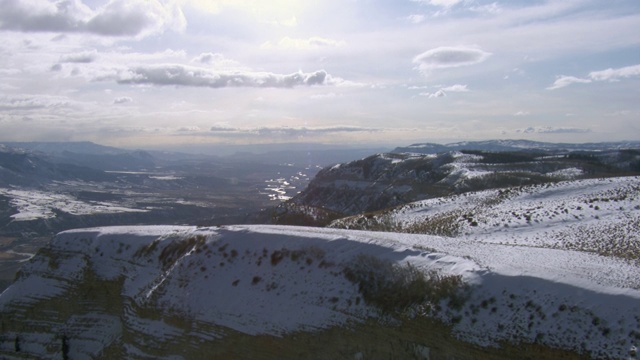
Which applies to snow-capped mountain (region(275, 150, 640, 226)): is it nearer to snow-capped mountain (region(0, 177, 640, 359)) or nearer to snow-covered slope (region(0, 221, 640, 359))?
snow-capped mountain (region(0, 177, 640, 359))

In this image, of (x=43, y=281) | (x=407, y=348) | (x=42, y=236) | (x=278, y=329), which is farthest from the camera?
(x=42, y=236)

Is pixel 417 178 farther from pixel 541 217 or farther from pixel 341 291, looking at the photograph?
pixel 341 291

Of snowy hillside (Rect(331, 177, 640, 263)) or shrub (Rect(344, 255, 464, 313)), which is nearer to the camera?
shrub (Rect(344, 255, 464, 313))

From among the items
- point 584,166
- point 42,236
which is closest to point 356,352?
point 584,166

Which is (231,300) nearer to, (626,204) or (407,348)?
(407,348)

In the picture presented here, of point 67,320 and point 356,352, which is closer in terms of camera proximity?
point 356,352

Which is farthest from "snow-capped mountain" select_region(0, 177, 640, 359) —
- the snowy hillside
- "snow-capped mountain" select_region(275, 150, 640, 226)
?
"snow-capped mountain" select_region(275, 150, 640, 226)
